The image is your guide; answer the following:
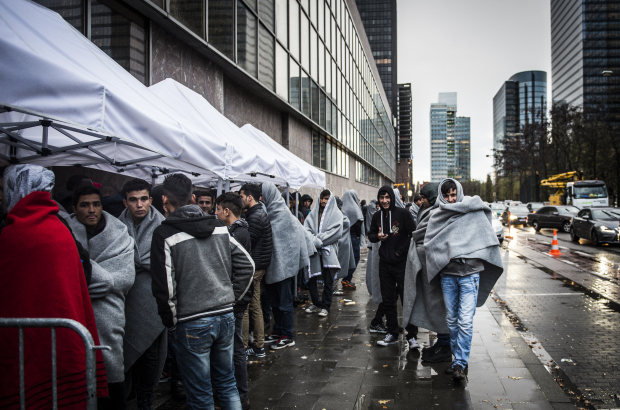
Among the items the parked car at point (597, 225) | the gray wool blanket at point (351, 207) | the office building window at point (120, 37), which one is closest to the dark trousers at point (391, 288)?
the gray wool blanket at point (351, 207)

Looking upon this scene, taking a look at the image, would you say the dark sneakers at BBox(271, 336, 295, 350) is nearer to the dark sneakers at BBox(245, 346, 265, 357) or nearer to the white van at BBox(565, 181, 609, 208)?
the dark sneakers at BBox(245, 346, 265, 357)

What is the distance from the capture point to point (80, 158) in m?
5.39

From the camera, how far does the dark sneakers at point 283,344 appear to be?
5.62 metres

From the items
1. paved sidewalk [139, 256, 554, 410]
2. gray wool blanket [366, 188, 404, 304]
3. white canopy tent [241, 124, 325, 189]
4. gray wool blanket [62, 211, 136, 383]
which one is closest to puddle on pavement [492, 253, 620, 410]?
paved sidewalk [139, 256, 554, 410]

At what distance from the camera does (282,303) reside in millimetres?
5586

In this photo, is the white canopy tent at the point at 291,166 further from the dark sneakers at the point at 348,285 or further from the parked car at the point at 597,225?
the parked car at the point at 597,225

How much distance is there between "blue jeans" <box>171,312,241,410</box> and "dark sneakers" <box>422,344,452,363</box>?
2.77 meters

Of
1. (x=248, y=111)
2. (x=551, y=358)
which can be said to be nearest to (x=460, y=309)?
(x=551, y=358)

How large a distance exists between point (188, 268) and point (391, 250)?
3355 mm

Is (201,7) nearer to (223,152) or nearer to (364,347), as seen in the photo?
(223,152)

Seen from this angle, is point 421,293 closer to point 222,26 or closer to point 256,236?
point 256,236

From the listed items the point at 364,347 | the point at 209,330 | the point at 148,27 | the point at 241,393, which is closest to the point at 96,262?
the point at 209,330

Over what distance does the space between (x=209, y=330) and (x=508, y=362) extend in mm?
3751

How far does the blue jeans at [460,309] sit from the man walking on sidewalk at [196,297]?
2.57 metres
